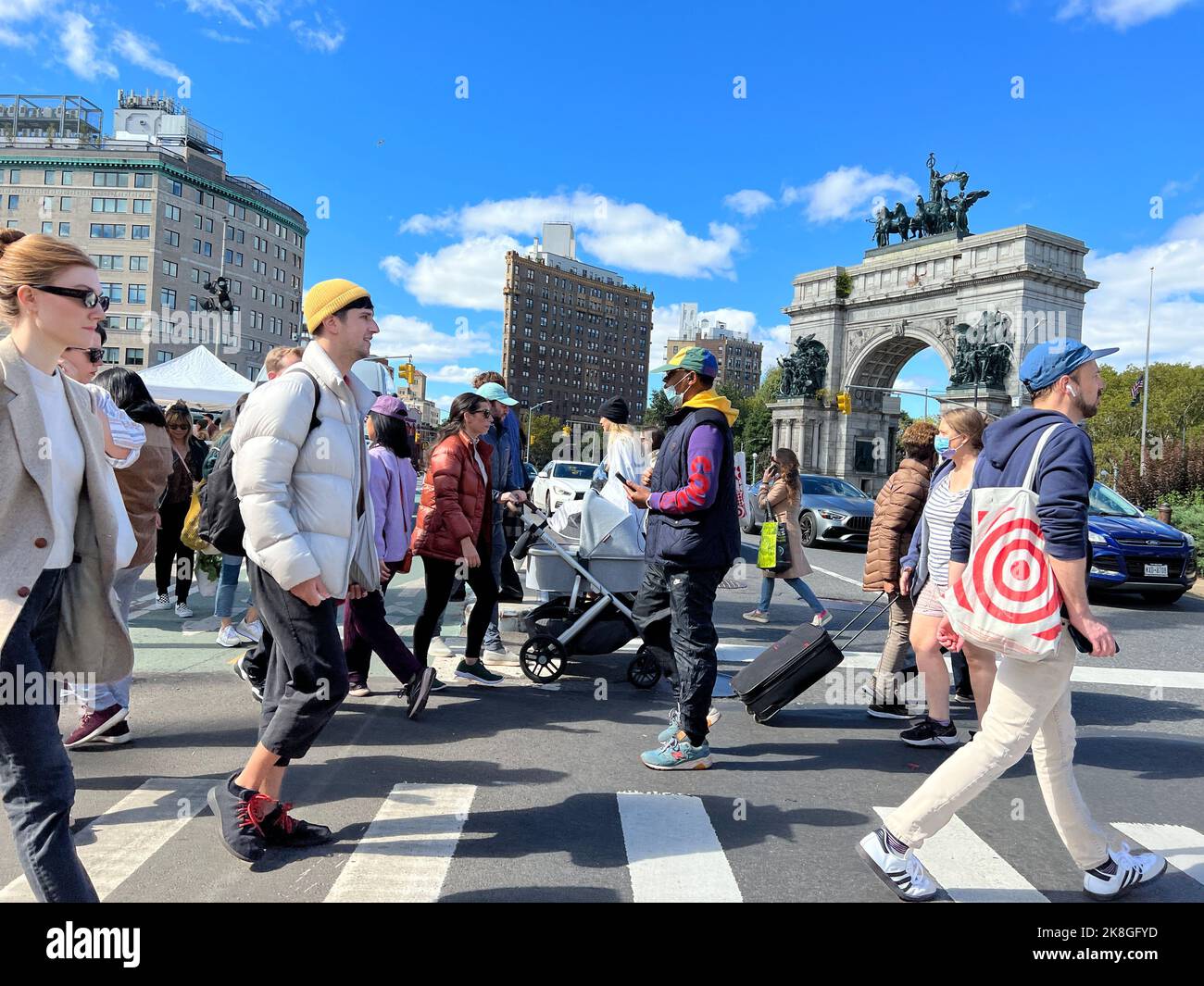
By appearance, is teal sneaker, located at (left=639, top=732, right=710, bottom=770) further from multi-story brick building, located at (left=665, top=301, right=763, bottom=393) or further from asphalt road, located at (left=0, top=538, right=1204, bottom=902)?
multi-story brick building, located at (left=665, top=301, right=763, bottom=393)

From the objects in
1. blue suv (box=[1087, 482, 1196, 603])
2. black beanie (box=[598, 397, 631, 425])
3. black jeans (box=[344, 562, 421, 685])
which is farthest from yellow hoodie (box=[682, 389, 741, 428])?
blue suv (box=[1087, 482, 1196, 603])

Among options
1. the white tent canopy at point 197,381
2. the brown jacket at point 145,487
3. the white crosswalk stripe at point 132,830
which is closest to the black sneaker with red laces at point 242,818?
the white crosswalk stripe at point 132,830

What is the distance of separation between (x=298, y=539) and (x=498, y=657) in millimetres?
3939

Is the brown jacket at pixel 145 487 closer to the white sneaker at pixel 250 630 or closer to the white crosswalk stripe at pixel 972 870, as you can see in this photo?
the white sneaker at pixel 250 630

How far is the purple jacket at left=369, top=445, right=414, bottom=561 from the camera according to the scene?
226 inches

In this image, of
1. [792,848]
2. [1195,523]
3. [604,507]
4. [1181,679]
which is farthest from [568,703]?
[1195,523]

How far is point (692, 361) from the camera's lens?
182 inches

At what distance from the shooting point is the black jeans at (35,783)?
2.25 meters

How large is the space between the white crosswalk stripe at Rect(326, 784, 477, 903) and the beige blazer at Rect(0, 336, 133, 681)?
3.85 ft

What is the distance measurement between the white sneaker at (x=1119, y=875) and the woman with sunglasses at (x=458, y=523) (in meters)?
3.69

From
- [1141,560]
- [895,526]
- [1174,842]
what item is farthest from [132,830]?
[1141,560]

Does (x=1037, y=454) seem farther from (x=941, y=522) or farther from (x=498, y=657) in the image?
(x=498, y=657)
